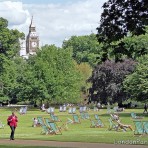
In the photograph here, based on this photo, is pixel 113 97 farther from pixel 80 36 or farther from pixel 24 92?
pixel 80 36

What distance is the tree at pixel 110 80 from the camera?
82062 mm

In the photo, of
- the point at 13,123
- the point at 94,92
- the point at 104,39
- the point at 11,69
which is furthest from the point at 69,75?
the point at 104,39

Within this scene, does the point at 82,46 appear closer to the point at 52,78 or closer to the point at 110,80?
the point at 110,80

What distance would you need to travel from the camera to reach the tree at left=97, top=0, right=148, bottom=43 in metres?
17.0

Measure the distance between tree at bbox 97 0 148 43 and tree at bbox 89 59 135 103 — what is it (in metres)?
64.2

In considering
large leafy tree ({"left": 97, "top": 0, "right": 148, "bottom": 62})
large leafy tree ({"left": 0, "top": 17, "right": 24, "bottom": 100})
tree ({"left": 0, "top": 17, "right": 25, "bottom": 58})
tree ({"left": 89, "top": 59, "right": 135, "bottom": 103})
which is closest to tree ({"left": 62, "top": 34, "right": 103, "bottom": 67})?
large leafy tree ({"left": 0, "top": 17, "right": 24, "bottom": 100})

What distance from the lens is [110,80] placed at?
8456 centimetres

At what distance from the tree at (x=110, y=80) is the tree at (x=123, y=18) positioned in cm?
6416

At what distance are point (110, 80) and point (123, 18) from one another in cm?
6746

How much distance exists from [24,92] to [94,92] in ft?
41.1

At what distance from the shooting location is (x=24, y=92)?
275 ft

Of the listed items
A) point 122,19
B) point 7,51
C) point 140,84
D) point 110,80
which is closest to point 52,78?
point 110,80

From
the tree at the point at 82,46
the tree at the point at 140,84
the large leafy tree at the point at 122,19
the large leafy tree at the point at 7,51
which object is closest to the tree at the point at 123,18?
the large leafy tree at the point at 122,19

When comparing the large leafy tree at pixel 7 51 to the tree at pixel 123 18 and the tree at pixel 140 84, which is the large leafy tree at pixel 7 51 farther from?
the tree at pixel 123 18
